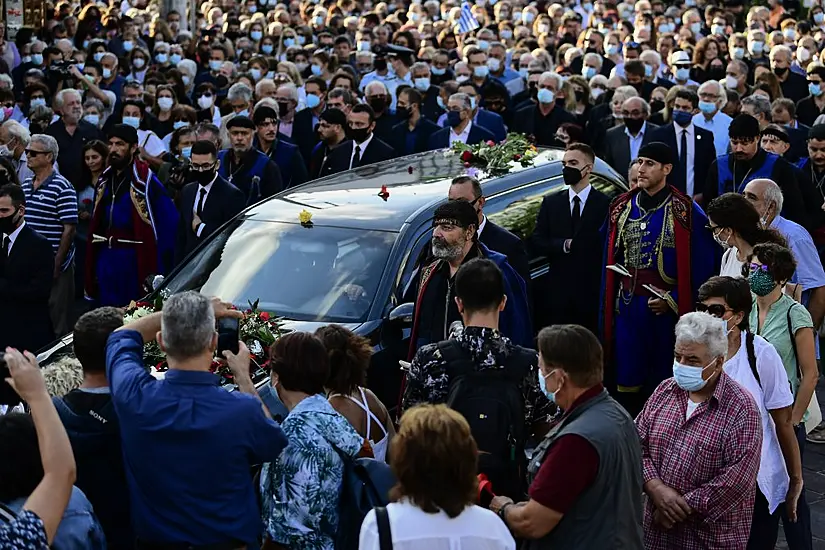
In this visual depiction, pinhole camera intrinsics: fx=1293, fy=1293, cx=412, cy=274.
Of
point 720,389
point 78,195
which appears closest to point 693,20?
point 78,195

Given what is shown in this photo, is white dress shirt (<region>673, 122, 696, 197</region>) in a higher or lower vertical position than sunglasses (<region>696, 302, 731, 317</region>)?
lower

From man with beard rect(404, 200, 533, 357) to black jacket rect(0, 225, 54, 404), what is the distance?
3.38 m

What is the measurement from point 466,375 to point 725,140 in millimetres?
9326

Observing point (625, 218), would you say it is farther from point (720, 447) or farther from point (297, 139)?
point (297, 139)

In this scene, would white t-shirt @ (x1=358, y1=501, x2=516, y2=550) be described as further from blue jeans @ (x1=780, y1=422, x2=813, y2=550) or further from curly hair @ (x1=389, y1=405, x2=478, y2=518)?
blue jeans @ (x1=780, y1=422, x2=813, y2=550)

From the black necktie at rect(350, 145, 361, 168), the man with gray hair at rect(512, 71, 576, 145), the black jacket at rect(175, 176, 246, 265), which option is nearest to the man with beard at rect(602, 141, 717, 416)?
the black jacket at rect(175, 176, 246, 265)

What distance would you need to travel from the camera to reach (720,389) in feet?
18.3

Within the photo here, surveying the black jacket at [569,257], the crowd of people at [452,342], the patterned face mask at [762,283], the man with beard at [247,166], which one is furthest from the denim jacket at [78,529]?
the man with beard at [247,166]

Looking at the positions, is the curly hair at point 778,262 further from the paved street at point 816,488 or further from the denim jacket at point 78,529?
the denim jacket at point 78,529

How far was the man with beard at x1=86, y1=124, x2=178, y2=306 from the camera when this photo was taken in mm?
10578

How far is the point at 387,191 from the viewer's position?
29.9ft

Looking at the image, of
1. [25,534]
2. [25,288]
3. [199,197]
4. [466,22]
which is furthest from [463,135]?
[466,22]

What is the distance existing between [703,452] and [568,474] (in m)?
1.13

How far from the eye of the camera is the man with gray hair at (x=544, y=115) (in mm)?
15734
